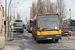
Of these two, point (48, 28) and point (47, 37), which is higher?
point (48, 28)

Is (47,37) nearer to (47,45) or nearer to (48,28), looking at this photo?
(48,28)

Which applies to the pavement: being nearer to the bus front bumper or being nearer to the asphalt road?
the asphalt road

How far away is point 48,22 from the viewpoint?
53.3 feet

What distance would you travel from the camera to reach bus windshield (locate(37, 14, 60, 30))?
16.1m

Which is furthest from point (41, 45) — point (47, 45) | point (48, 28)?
point (48, 28)

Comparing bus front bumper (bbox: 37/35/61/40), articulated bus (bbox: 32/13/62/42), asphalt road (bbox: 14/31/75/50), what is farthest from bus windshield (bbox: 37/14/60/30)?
asphalt road (bbox: 14/31/75/50)

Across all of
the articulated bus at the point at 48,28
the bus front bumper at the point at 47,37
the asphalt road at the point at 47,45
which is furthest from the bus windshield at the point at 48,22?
the asphalt road at the point at 47,45

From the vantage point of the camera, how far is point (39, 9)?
57.1 meters

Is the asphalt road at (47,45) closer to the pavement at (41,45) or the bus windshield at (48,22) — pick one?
the pavement at (41,45)

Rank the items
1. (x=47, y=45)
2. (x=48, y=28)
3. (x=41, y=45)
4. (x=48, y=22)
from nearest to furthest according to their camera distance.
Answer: (x=47, y=45) → (x=41, y=45) → (x=48, y=28) → (x=48, y=22)

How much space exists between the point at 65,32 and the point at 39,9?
31705 millimetres

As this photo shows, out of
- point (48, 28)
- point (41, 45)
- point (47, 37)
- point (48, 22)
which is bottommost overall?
point (41, 45)

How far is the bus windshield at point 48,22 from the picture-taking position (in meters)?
16.1

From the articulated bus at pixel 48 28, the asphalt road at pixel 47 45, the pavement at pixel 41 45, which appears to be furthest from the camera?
the articulated bus at pixel 48 28
